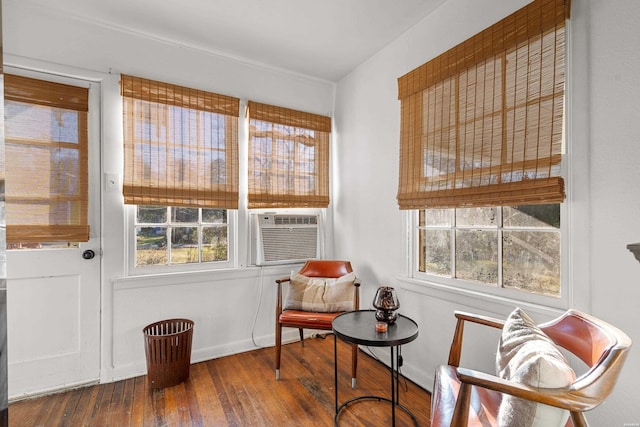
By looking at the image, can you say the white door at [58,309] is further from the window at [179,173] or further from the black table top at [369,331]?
the black table top at [369,331]

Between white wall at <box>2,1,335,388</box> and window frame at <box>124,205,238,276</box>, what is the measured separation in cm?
4

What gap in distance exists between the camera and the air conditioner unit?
288cm

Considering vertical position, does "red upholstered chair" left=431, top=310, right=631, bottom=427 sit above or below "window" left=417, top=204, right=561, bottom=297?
below

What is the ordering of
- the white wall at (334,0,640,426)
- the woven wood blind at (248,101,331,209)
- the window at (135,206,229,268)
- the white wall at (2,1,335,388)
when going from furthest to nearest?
the woven wood blind at (248,101,331,209), the window at (135,206,229,268), the white wall at (2,1,335,388), the white wall at (334,0,640,426)

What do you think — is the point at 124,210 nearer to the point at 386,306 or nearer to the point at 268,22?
the point at 268,22

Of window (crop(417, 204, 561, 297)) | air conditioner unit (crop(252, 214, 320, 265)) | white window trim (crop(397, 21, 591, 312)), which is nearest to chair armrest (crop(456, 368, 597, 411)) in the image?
white window trim (crop(397, 21, 591, 312))

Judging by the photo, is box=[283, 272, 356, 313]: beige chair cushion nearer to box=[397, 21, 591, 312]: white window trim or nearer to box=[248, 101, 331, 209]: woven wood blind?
box=[248, 101, 331, 209]: woven wood blind

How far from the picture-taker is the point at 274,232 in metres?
2.94

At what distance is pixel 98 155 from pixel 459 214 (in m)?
2.60

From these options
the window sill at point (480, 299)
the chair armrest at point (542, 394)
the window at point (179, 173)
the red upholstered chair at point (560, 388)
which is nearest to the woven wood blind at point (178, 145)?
the window at point (179, 173)

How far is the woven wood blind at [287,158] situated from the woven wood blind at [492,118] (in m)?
1.05

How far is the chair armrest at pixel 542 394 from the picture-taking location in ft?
2.90

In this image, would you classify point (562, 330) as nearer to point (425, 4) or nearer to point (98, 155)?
point (425, 4)

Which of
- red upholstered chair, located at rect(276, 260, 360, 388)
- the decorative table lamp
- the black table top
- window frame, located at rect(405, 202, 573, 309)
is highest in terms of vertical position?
window frame, located at rect(405, 202, 573, 309)
